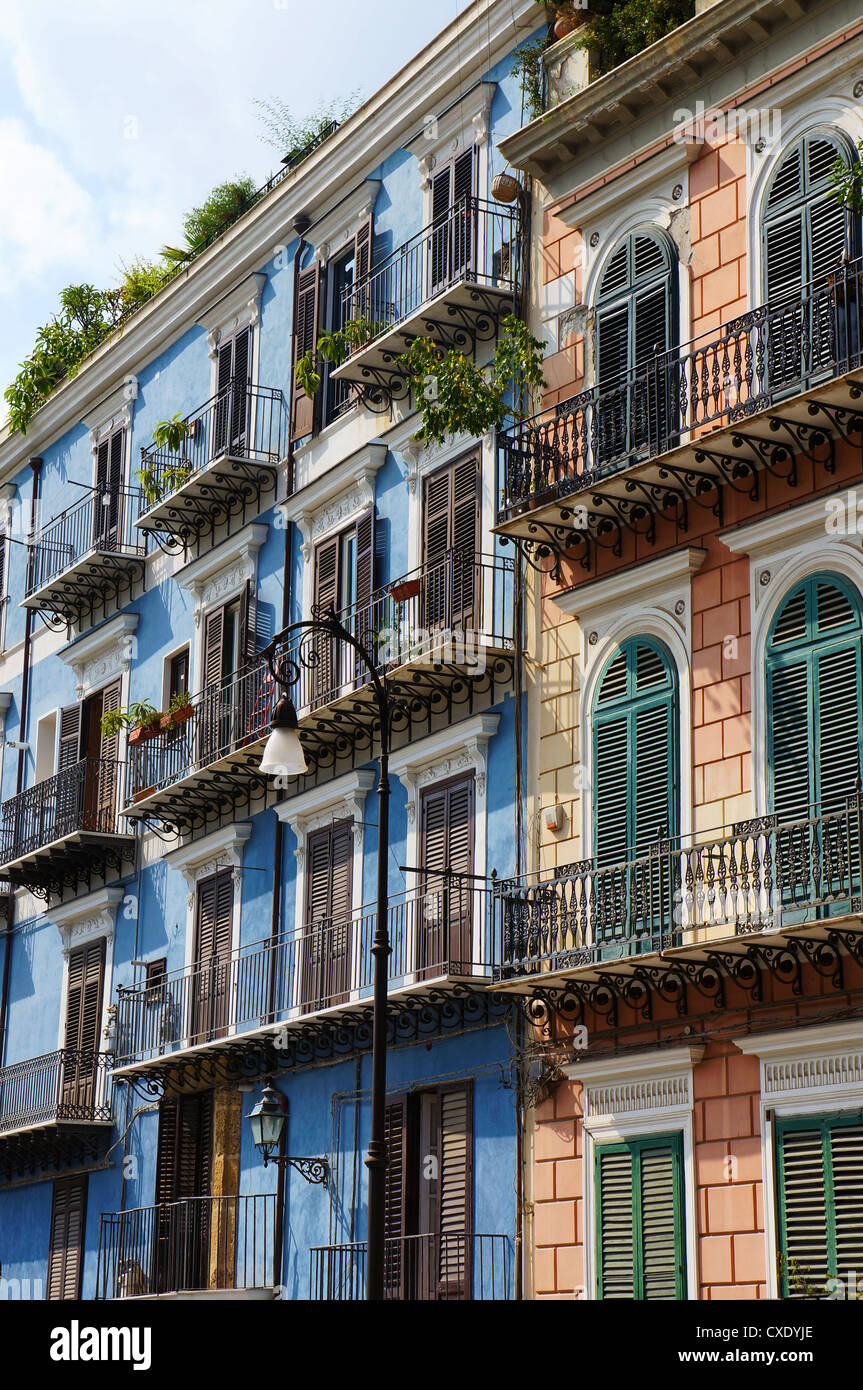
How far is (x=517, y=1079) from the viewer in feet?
58.6

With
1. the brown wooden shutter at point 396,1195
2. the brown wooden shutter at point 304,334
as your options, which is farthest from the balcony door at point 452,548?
the brown wooden shutter at point 396,1195

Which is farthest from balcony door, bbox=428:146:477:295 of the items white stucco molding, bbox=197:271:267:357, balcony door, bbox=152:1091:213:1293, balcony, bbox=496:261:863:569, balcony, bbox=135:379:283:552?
balcony door, bbox=152:1091:213:1293

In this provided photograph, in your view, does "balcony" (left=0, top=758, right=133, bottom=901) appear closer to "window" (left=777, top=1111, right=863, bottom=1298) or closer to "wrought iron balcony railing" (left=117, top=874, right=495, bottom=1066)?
"wrought iron balcony railing" (left=117, top=874, right=495, bottom=1066)

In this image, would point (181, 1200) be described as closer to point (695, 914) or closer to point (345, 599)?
point (345, 599)

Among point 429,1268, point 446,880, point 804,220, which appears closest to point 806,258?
point 804,220

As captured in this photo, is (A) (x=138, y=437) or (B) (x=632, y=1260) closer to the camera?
(B) (x=632, y=1260)

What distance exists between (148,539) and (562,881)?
1342cm

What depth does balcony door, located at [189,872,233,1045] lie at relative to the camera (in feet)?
76.6

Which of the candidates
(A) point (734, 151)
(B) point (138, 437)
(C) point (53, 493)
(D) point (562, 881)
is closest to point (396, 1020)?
(D) point (562, 881)

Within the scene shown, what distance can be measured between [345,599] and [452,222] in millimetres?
4684

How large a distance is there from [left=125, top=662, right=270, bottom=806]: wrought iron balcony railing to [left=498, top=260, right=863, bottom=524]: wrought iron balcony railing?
5.12 metres

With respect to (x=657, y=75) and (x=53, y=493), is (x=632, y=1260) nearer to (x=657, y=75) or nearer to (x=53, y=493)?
(x=657, y=75)

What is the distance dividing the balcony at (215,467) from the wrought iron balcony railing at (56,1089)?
302 inches

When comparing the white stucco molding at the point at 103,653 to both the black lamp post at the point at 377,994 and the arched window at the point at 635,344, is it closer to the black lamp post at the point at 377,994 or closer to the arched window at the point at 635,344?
the arched window at the point at 635,344
